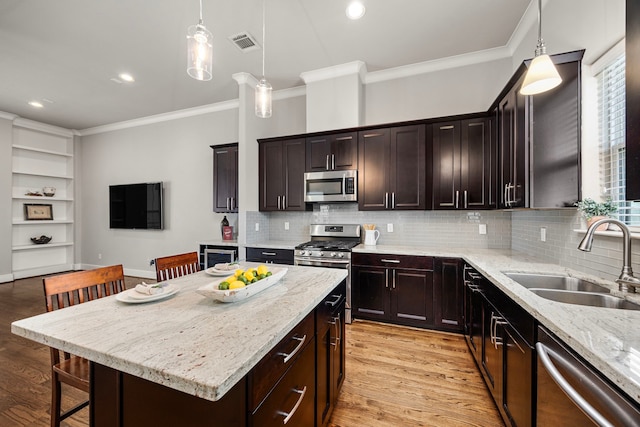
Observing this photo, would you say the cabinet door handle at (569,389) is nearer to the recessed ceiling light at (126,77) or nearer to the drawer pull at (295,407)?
the drawer pull at (295,407)

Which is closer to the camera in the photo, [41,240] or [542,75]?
[542,75]

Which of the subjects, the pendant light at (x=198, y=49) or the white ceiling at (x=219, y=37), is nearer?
the pendant light at (x=198, y=49)

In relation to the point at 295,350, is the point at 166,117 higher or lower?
higher

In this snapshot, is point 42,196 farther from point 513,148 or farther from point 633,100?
point 633,100

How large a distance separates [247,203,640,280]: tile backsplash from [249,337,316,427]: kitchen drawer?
1.86 metres

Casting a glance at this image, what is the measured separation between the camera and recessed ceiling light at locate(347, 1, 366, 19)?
2.47 m

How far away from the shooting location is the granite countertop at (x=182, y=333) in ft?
2.40

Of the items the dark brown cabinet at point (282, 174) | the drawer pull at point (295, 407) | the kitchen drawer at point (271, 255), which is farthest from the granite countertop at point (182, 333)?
the dark brown cabinet at point (282, 174)

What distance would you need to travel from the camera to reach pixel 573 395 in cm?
85

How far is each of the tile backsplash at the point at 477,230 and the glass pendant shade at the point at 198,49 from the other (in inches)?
98.7

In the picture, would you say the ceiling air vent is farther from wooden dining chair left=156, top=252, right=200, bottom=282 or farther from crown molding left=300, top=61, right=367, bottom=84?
wooden dining chair left=156, top=252, right=200, bottom=282

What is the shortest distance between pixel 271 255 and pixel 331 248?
881 millimetres

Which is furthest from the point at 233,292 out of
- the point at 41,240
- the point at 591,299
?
the point at 41,240

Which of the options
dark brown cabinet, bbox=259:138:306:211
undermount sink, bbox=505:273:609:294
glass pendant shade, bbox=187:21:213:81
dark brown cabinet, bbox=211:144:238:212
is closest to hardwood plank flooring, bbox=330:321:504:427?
undermount sink, bbox=505:273:609:294
